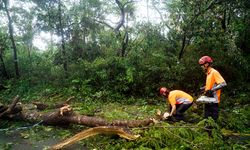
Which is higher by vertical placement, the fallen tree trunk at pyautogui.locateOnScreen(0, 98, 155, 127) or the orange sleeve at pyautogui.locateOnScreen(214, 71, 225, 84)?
the orange sleeve at pyautogui.locateOnScreen(214, 71, 225, 84)

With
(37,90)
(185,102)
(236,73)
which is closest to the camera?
(185,102)

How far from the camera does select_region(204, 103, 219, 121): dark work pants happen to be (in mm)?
6338

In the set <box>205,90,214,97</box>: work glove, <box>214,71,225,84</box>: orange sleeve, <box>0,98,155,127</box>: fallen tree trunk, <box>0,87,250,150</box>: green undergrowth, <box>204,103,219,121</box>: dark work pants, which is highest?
<box>214,71,225,84</box>: orange sleeve

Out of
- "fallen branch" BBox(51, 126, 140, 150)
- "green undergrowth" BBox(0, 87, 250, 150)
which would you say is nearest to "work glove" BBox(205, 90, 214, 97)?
"green undergrowth" BBox(0, 87, 250, 150)

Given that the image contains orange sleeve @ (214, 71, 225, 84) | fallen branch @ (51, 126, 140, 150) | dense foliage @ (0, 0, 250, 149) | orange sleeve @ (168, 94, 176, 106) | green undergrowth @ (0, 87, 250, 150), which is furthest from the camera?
dense foliage @ (0, 0, 250, 149)

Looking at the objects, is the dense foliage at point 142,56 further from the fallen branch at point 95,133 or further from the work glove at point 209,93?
the fallen branch at point 95,133

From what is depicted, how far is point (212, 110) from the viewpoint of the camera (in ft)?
21.0

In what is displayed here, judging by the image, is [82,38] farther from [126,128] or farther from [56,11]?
[126,128]

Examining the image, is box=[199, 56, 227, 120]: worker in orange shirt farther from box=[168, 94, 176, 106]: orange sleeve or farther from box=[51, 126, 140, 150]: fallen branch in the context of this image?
box=[51, 126, 140, 150]: fallen branch

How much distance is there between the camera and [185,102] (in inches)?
299

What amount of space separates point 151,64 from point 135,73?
0.93 meters

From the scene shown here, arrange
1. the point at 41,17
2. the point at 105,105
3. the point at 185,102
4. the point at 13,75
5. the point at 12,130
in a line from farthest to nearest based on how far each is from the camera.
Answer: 1. the point at 13,75
2. the point at 41,17
3. the point at 105,105
4. the point at 12,130
5. the point at 185,102

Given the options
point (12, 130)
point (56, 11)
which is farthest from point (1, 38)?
point (12, 130)

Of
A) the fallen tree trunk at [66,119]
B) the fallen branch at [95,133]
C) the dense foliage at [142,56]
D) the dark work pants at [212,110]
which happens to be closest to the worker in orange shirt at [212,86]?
the dark work pants at [212,110]
